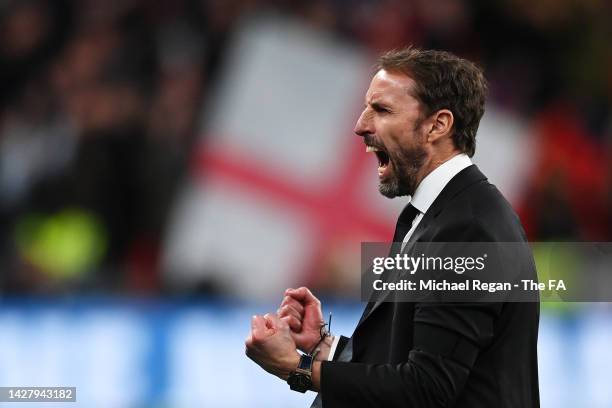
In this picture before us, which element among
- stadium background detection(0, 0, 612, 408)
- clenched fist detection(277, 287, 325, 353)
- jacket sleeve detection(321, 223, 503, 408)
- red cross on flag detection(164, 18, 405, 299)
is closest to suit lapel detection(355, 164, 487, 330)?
jacket sleeve detection(321, 223, 503, 408)

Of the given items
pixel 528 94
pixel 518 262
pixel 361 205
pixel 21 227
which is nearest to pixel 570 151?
pixel 528 94

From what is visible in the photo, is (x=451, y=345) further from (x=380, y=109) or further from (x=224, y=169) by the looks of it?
(x=224, y=169)

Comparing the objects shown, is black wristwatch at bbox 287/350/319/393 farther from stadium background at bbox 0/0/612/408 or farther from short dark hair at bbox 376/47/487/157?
stadium background at bbox 0/0/612/408

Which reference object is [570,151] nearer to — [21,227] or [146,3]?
[146,3]

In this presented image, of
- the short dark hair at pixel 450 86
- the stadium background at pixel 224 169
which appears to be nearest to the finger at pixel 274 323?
the short dark hair at pixel 450 86

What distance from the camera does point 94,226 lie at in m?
6.64

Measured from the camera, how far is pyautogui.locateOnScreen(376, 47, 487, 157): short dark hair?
2.45m

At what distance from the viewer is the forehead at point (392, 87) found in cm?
246

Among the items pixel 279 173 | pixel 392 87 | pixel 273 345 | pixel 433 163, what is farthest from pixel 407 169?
pixel 279 173

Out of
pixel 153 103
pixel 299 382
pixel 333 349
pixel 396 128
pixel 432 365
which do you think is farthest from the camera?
pixel 153 103

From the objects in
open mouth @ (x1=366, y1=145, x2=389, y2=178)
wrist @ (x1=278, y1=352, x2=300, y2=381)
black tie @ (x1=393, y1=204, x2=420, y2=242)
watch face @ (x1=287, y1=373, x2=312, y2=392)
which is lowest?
watch face @ (x1=287, y1=373, x2=312, y2=392)

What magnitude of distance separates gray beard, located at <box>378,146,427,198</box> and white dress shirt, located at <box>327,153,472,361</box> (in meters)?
0.02

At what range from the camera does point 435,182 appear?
8.05 ft

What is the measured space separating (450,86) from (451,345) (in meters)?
0.57
